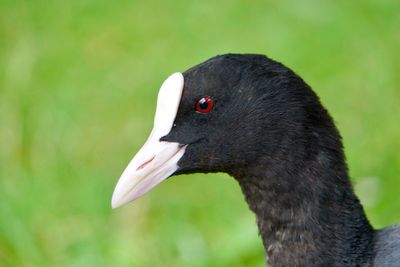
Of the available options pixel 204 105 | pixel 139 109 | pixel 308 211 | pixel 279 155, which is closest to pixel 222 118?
pixel 204 105

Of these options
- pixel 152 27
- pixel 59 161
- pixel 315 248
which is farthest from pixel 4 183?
pixel 315 248

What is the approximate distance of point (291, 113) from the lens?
2359 millimetres

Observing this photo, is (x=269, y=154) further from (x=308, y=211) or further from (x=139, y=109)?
(x=139, y=109)

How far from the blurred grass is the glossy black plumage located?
3.48 ft

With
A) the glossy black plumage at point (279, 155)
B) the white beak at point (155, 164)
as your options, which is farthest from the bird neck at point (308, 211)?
the white beak at point (155, 164)

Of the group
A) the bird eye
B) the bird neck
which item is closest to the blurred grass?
the bird neck

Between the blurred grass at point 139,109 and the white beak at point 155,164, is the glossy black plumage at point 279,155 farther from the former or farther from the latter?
the blurred grass at point 139,109

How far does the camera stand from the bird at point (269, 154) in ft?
7.75

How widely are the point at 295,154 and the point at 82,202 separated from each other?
1.63 metres

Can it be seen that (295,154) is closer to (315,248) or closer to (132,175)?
(315,248)

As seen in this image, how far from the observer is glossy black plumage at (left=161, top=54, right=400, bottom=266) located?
7.74 ft

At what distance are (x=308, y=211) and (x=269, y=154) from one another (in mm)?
180

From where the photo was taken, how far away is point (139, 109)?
14.6 ft

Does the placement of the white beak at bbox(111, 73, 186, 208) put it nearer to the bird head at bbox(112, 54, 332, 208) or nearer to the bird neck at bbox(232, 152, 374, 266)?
the bird head at bbox(112, 54, 332, 208)
